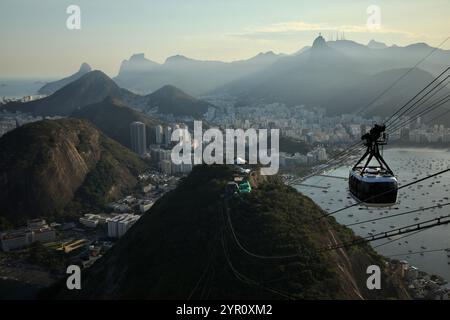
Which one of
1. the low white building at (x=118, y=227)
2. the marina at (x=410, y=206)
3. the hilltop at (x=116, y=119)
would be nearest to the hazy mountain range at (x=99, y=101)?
the hilltop at (x=116, y=119)

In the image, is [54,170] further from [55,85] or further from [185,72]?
[185,72]

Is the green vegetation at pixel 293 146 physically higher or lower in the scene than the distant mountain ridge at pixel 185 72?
lower

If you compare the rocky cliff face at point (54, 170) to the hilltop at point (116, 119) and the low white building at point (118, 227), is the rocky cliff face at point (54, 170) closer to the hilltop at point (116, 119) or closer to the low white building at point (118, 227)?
the low white building at point (118, 227)

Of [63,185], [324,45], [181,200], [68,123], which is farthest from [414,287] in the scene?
[324,45]

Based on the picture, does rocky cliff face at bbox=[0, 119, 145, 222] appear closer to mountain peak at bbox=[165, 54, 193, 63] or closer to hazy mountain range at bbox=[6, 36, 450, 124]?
hazy mountain range at bbox=[6, 36, 450, 124]

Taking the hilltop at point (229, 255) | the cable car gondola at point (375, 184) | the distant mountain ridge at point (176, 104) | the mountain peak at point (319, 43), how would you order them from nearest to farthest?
the cable car gondola at point (375, 184) < the hilltop at point (229, 255) < the distant mountain ridge at point (176, 104) < the mountain peak at point (319, 43)

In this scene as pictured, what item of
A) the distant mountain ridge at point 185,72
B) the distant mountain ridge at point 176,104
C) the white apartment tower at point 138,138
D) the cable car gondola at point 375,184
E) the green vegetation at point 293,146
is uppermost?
the distant mountain ridge at point 185,72

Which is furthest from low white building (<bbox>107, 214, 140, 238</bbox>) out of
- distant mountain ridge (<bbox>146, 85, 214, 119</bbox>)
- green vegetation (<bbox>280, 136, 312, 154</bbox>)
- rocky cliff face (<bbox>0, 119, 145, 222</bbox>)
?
distant mountain ridge (<bbox>146, 85, 214, 119</bbox>)

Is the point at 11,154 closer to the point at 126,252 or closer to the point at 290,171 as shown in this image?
the point at 126,252
